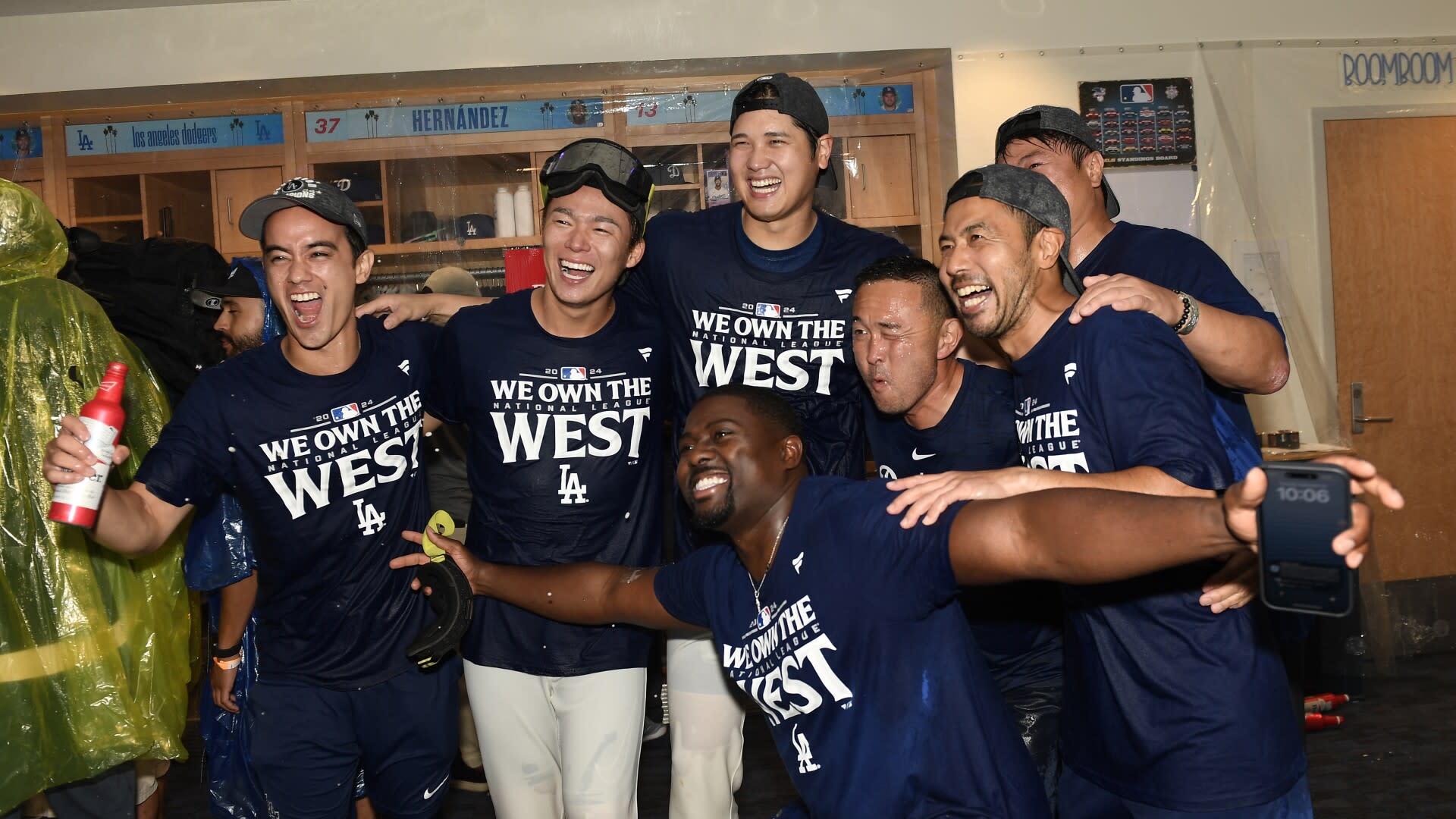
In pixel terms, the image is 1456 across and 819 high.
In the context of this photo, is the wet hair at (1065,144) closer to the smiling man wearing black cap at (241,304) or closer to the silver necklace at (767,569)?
the silver necklace at (767,569)

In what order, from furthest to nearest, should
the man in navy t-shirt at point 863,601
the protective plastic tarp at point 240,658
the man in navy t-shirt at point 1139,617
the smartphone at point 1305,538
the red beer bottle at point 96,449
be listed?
the protective plastic tarp at point 240,658, the red beer bottle at point 96,449, the man in navy t-shirt at point 1139,617, the man in navy t-shirt at point 863,601, the smartphone at point 1305,538

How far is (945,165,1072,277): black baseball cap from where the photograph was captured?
92.7 inches

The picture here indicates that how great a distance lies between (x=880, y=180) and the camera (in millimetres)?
6055

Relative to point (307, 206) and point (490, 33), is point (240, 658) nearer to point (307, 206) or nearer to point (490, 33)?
point (307, 206)

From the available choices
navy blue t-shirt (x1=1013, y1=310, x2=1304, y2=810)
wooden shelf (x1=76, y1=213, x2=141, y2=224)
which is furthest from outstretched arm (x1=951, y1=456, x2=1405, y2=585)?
wooden shelf (x1=76, y1=213, x2=141, y2=224)

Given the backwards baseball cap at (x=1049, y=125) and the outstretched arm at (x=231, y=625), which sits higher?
the backwards baseball cap at (x=1049, y=125)

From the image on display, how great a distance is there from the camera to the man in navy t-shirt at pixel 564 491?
275cm

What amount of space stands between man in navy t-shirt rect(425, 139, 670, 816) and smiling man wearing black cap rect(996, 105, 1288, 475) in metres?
1.08

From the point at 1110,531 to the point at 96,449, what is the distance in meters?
1.85

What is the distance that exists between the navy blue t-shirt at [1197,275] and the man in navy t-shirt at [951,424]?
0.39 metres

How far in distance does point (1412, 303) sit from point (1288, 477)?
5644mm

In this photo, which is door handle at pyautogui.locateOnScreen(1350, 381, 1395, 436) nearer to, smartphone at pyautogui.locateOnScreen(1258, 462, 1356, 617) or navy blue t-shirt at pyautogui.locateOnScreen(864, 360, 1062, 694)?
navy blue t-shirt at pyautogui.locateOnScreen(864, 360, 1062, 694)

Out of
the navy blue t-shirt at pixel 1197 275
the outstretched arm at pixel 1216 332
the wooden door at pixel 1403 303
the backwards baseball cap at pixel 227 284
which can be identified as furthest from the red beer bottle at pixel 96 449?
the wooden door at pixel 1403 303

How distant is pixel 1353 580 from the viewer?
1319 millimetres
